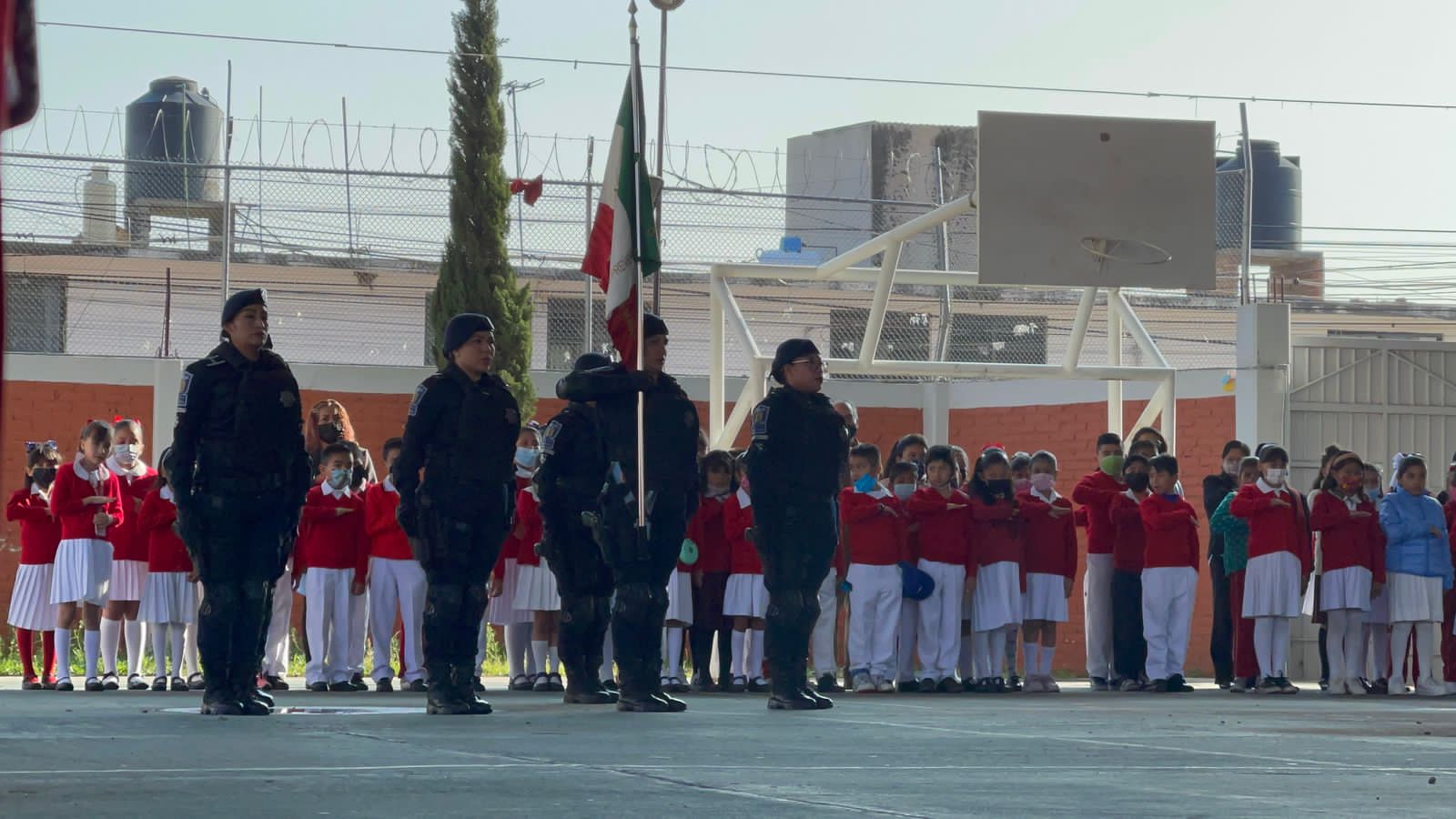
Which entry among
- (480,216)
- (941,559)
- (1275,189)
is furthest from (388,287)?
(1275,189)

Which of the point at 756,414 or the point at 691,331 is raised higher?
the point at 691,331

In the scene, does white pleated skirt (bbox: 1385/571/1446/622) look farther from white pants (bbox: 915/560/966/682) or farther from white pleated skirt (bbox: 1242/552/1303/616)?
white pants (bbox: 915/560/966/682)

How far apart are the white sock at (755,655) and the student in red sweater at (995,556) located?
57.8 inches

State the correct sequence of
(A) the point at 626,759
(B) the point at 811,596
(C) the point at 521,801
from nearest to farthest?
1. (C) the point at 521,801
2. (A) the point at 626,759
3. (B) the point at 811,596

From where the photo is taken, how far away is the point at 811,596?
31.3ft

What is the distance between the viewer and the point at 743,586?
13.3 meters

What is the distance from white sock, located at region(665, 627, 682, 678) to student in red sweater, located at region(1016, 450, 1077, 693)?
2383mm

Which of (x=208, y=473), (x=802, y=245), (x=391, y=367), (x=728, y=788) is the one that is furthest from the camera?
(x=802, y=245)

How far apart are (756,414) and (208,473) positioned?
8.71ft

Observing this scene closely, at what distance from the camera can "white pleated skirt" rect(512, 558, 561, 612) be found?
13023mm

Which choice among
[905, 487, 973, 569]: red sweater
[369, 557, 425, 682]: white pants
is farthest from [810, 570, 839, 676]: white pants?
[369, 557, 425, 682]: white pants

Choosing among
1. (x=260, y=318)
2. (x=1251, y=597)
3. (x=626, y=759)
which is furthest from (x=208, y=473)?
(x=1251, y=597)

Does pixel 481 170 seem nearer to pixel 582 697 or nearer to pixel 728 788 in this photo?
pixel 582 697

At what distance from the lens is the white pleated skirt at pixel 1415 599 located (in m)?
13.9
